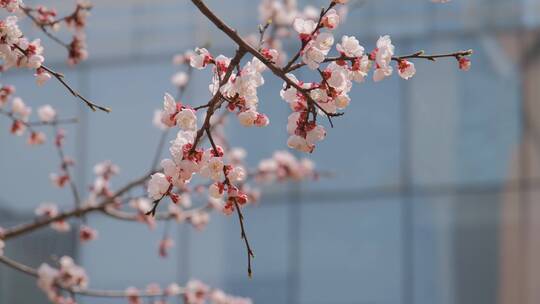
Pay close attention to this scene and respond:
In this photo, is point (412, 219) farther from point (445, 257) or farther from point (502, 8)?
point (502, 8)

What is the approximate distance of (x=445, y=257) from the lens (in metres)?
9.91

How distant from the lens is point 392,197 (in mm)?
10211

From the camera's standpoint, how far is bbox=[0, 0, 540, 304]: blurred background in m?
9.94

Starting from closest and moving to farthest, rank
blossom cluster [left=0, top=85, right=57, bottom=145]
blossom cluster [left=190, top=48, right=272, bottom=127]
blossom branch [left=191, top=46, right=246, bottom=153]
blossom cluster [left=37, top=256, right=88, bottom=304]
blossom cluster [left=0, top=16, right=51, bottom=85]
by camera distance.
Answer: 1. blossom branch [left=191, top=46, right=246, bottom=153]
2. blossom cluster [left=190, top=48, right=272, bottom=127]
3. blossom cluster [left=0, top=16, right=51, bottom=85]
4. blossom cluster [left=0, top=85, right=57, bottom=145]
5. blossom cluster [left=37, top=256, right=88, bottom=304]

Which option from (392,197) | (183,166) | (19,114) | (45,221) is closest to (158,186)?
(183,166)

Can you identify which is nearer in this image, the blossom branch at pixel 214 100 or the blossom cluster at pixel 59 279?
the blossom branch at pixel 214 100

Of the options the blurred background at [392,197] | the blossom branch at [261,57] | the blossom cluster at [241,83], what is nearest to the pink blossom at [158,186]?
the blossom cluster at [241,83]

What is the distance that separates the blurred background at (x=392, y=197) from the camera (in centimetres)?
994

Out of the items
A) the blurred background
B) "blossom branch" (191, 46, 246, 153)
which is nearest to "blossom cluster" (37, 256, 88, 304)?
"blossom branch" (191, 46, 246, 153)

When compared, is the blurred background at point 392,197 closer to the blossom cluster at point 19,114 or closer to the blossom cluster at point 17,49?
the blossom cluster at point 19,114

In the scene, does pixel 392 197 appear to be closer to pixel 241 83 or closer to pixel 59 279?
pixel 59 279

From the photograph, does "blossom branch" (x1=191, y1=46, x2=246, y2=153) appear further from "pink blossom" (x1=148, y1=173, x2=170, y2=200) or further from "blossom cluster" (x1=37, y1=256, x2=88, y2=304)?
"blossom cluster" (x1=37, y1=256, x2=88, y2=304)

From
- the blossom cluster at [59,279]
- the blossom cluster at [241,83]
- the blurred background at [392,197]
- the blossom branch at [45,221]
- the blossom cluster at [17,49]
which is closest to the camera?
the blossom cluster at [241,83]

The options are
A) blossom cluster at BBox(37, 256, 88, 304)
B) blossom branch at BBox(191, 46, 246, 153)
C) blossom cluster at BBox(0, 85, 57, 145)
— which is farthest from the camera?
blossom cluster at BBox(37, 256, 88, 304)
